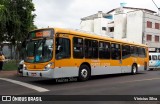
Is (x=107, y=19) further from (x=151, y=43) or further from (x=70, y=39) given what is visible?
(x=70, y=39)

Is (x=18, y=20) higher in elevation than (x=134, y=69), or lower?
higher

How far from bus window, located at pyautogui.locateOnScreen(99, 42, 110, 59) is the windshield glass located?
4.87 m

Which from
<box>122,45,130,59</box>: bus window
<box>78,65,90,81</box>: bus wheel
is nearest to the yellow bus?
<box>78,65,90,81</box>: bus wheel

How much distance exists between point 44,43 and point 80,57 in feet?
8.56

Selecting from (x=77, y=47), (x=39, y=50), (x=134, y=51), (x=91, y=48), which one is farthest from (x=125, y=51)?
(x=39, y=50)

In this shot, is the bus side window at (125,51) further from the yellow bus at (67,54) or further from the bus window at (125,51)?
the yellow bus at (67,54)

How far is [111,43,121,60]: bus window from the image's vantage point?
22.4 metres

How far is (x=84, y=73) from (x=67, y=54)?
2.12 meters

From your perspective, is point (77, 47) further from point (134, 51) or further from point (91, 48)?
point (134, 51)

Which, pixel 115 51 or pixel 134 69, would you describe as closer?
pixel 115 51

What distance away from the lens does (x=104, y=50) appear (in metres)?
21.2

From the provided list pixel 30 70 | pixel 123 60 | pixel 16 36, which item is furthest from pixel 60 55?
pixel 16 36

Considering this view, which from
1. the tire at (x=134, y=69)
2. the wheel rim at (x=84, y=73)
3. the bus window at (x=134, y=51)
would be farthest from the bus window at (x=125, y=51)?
the wheel rim at (x=84, y=73)

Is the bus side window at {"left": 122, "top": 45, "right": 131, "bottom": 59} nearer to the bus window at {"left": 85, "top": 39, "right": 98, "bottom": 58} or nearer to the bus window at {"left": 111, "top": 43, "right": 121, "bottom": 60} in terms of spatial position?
the bus window at {"left": 111, "top": 43, "right": 121, "bottom": 60}
